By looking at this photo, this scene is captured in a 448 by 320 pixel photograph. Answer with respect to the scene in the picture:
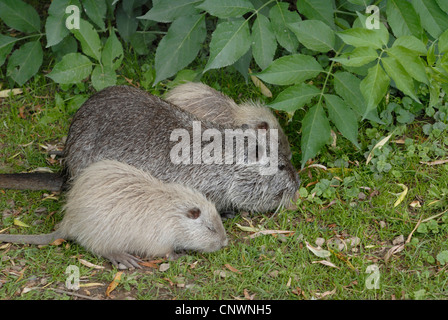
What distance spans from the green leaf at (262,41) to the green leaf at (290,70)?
22cm

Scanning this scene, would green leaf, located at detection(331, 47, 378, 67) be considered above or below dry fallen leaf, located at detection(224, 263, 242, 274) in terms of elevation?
above

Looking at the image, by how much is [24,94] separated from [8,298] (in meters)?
2.13

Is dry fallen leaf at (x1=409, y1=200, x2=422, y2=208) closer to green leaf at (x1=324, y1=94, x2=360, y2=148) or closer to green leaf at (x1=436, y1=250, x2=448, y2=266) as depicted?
green leaf at (x1=436, y1=250, x2=448, y2=266)

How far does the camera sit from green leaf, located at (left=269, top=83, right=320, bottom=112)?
11.6 feet

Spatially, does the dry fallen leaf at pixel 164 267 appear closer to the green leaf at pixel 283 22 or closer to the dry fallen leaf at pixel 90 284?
the dry fallen leaf at pixel 90 284

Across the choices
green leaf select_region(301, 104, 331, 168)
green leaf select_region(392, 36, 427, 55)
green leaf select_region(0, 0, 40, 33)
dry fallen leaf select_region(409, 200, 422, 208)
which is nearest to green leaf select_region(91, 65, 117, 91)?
green leaf select_region(0, 0, 40, 33)

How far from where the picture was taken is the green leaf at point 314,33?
3.38 m

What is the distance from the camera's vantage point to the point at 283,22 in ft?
12.0

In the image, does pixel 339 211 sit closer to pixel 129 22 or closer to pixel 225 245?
pixel 225 245

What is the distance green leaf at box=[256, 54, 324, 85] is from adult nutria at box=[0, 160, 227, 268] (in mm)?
892

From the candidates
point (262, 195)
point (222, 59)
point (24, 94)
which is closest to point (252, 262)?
point (262, 195)

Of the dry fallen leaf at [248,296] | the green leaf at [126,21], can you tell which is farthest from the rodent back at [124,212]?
the green leaf at [126,21]

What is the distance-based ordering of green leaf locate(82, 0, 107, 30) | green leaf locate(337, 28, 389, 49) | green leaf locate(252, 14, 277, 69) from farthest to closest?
1. green leaf locate(82, 0, 107, 30)
2. green leaf locate(252, 14, 277, 69)
3. green leaf locate(337, 28, 389, 49)

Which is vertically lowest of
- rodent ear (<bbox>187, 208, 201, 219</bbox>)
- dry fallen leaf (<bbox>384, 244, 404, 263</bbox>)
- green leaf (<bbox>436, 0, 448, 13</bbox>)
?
dry fallen leaf (<bbox>384, 244, 404, 263</bbox>)
